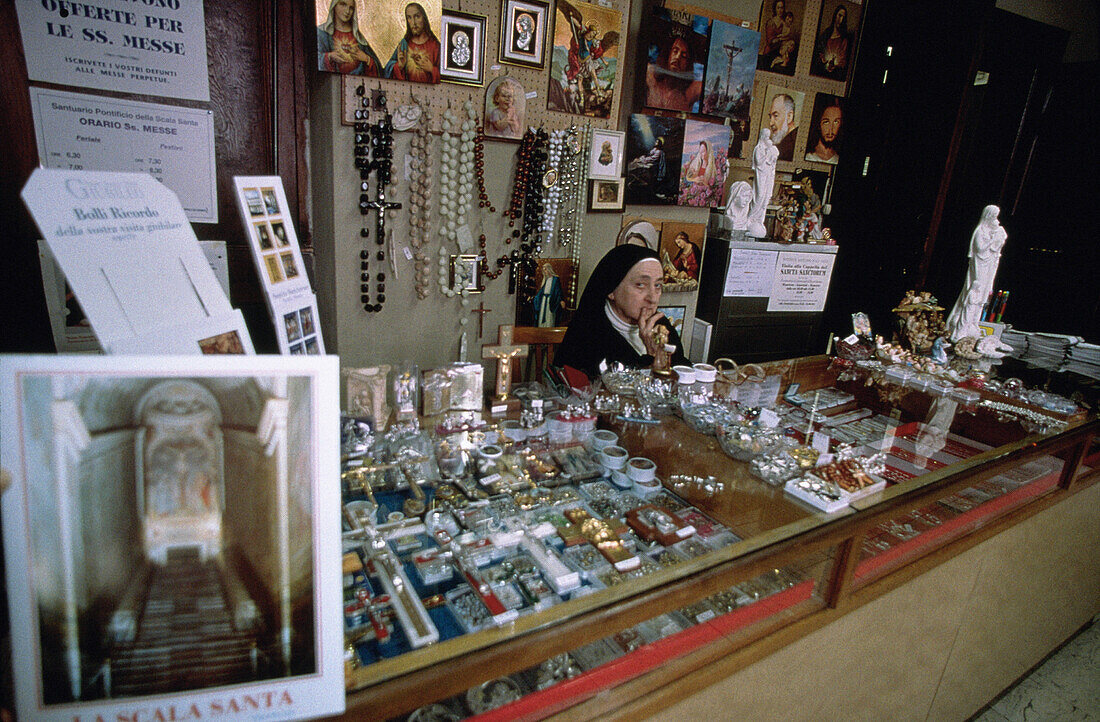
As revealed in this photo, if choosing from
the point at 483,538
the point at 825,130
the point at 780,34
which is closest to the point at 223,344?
the point at 483,538

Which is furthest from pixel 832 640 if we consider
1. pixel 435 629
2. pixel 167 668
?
pixel 167 668

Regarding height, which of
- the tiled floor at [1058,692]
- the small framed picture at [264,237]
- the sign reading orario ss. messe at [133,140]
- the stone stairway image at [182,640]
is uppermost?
the sign reading orario ss. messe at [133,140]

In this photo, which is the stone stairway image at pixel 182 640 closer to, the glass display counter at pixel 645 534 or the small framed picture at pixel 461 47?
the glass display counter at pixel 645 534

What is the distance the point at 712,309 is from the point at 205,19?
11.1ft

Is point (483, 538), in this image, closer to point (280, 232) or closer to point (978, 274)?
point (280, 232)

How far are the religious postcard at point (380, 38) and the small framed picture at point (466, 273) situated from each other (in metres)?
0.91

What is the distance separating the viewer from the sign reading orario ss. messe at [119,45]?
2.21m

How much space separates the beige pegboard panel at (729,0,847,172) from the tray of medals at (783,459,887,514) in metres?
3.08

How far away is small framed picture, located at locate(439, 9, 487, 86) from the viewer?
2.88 meters

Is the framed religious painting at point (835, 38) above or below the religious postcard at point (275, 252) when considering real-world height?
above

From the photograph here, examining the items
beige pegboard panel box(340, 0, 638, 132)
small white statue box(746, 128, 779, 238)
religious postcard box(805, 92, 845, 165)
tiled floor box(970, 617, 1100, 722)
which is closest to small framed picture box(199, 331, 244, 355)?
beige pegboard panel box(340, 0, 638, 132)

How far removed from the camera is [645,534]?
5.73 ft

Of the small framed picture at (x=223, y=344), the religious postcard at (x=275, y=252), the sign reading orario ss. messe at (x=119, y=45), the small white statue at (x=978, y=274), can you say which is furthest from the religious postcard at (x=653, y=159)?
the small framed picture at (x=223, y=344)

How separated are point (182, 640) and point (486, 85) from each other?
2938 millimetres
